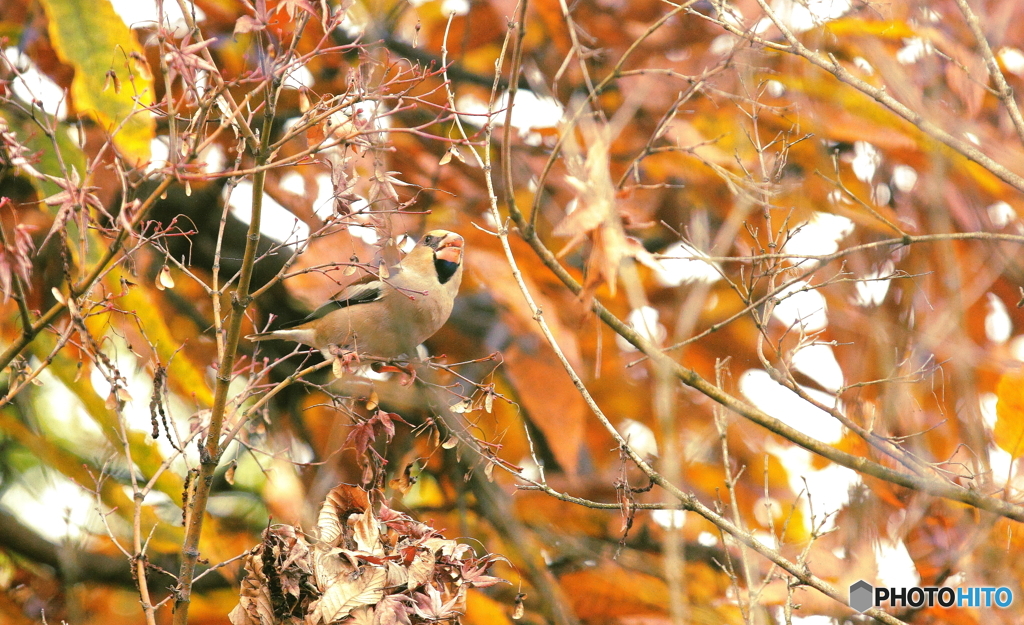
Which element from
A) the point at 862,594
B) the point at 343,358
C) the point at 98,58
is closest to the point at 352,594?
the point at 343,358

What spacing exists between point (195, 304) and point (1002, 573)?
324cm

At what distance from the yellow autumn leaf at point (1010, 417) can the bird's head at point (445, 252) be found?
188cm

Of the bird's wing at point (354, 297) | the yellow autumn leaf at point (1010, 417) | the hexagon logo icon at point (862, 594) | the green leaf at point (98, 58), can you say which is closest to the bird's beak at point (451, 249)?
the bird's wing at point (354, 297)

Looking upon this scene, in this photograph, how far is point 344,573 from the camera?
63.4 inches

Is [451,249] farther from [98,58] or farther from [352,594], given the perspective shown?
[352,594]

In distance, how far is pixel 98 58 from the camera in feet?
9.15

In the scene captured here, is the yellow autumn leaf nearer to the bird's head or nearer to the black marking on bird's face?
the bird's head

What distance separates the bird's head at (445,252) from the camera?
3.53 m

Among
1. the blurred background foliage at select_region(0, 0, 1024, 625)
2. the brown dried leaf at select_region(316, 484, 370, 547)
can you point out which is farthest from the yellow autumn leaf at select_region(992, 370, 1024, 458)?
the brown dried leaf at select_region(316, 484, 370, 547)

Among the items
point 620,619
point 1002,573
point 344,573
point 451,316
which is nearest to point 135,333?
point 451,316

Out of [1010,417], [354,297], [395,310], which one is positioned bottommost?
[1010,417]

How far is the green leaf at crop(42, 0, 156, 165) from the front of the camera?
2703 mm

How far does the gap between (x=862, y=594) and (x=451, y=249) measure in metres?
1.90

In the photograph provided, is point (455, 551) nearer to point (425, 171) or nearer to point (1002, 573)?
point (1002, 573)
